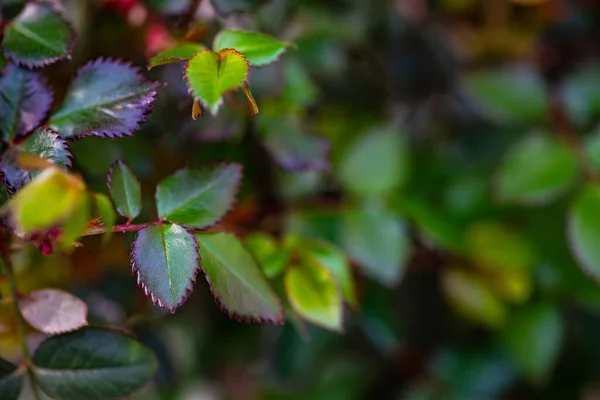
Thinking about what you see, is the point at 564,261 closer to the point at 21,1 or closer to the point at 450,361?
the point at 450,361

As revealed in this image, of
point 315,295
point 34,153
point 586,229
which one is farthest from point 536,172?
point 34,153

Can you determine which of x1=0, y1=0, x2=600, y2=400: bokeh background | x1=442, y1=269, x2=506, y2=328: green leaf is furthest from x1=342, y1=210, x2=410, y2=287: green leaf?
x1=442, y1=269, x2=506, y2=328: green leaf

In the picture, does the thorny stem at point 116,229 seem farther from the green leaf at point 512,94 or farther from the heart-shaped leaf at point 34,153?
the green leaf at point 512,94

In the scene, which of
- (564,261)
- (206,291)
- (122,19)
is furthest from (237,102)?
(564,261)

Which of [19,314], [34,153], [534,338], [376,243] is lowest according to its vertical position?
[534,338]

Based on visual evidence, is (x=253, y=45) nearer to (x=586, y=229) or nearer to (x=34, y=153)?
(x=34, y=153)
